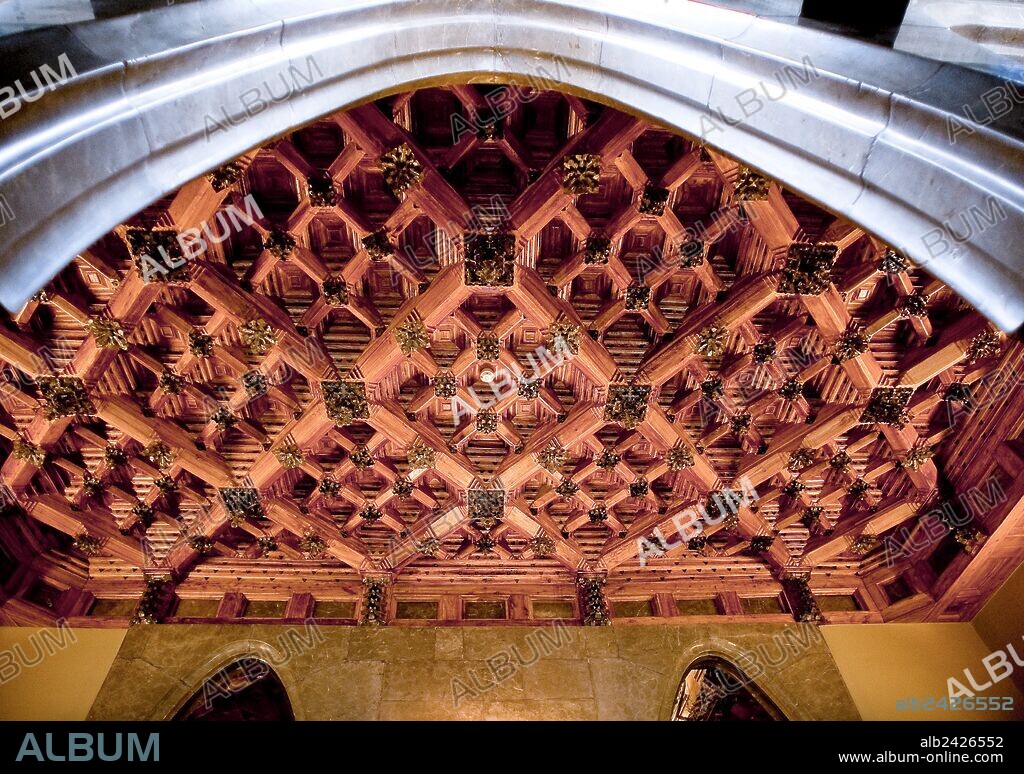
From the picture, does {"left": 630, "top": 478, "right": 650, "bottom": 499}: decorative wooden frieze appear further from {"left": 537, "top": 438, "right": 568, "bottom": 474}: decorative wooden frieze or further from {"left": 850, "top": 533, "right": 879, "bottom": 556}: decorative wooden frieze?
{"left": 850, "top": 533, "right": 879, "bottom": 556}: decorative wooden frieze

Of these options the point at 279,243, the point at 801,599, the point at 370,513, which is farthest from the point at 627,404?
the point at 801,599

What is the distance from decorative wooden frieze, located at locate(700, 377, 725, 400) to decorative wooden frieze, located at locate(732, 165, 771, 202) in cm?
123

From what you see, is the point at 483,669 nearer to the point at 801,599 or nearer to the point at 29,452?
the point at 801,599

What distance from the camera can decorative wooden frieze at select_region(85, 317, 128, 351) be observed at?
323 cm

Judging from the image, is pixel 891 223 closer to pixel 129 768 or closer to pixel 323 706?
pixel 129 768

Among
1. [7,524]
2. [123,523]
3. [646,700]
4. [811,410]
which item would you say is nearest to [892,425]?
[811,410]

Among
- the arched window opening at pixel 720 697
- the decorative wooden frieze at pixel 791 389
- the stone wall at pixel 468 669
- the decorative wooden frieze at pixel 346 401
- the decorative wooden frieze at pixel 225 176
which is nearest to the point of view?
the decorative wooden frieze at pixel 225 176

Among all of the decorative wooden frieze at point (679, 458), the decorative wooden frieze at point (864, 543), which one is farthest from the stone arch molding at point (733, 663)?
the decorative wooden frieze at point (679, 458)

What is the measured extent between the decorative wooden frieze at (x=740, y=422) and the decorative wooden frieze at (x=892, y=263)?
1.22 meters

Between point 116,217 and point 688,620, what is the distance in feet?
14.4

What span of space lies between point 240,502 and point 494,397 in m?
2.04

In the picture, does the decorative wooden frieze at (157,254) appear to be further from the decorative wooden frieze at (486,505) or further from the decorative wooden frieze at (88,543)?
the decorative wooden frieze at (88,543)

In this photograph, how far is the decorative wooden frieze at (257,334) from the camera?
3.30 m

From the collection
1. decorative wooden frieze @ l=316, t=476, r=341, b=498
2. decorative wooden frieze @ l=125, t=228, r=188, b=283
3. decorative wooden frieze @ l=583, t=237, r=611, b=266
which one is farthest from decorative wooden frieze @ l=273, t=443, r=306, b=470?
decorative wooden frieze @ l=583, t=237, r=611, b=266
